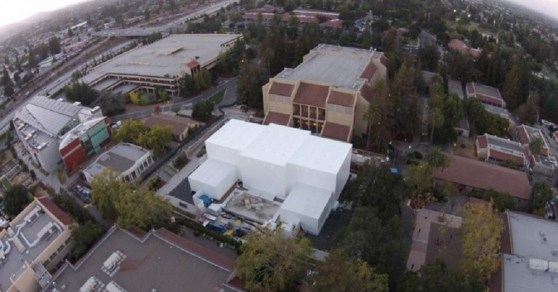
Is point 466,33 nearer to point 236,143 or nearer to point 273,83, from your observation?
point 273,83

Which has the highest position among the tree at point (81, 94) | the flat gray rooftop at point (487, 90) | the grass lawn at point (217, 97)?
the tree at point (81, 94)

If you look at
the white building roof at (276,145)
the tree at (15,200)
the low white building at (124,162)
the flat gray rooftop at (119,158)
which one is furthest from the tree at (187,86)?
the tree at (15,200)

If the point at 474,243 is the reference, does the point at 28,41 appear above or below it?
below

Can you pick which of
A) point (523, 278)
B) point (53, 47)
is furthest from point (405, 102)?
point (53, 47)

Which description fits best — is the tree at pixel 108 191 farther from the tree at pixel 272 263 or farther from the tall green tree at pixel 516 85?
the tall green tree at pixel 516 85

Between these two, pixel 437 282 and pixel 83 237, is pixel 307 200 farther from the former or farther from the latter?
pixel 83 237

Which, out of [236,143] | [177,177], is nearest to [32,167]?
[177,177]

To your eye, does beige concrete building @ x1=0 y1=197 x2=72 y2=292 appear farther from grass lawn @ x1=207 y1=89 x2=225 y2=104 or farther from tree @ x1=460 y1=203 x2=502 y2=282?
tree @ x1=460 y1=203 x2=502 y2=282
